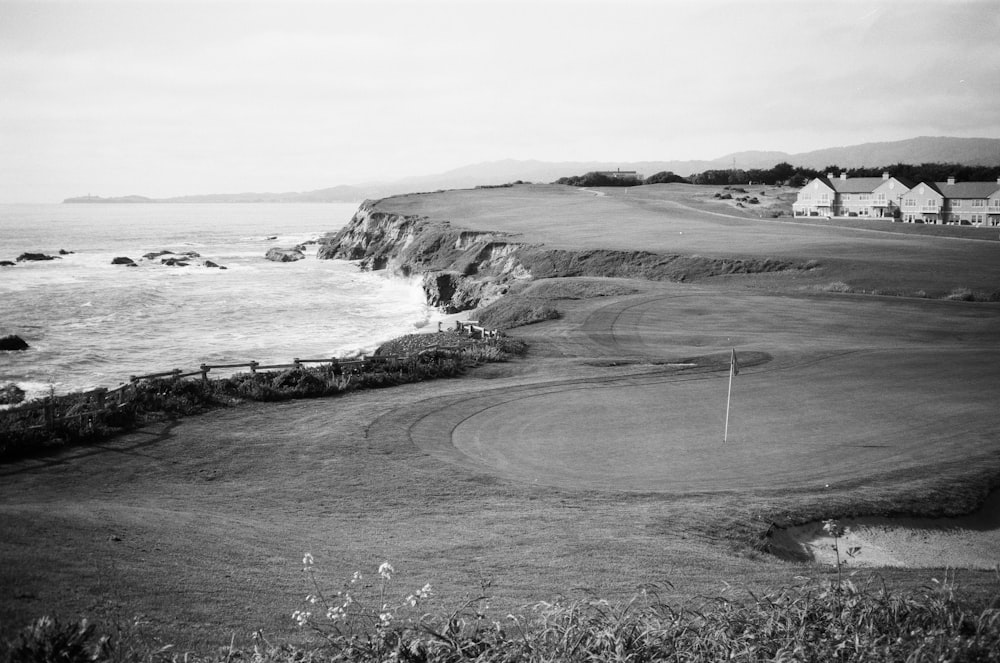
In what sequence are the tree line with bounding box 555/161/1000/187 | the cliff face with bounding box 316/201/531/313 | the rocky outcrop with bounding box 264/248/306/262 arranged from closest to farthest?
1. the cliff face with bounding box 316/201/531/313
2. the rocky outcrop with bounding box 264/248/306/262
3. the tree line with bounding box 555/161/1000/187

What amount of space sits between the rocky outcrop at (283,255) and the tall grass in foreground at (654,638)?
347 feet

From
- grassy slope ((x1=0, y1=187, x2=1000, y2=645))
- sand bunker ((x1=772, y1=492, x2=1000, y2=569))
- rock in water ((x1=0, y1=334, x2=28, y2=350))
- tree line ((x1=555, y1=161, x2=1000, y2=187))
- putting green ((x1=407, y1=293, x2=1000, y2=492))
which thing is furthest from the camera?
tree line ((x1=555, y1=161, x2=1000, y2=187))

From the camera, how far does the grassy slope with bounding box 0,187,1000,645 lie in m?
10.7

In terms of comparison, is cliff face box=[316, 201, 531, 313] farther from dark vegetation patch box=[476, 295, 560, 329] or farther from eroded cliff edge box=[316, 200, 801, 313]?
dark vegetation patch box=[476, 295, 560, 329]

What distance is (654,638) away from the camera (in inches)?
319

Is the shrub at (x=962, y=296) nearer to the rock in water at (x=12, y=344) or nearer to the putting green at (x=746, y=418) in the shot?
the putting green at (x=746, y=418)

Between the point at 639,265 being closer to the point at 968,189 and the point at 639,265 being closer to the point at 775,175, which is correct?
the point at 968,189

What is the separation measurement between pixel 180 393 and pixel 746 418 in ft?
57.0

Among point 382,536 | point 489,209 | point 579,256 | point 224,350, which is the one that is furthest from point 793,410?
point 489,209

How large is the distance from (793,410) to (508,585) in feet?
49.7

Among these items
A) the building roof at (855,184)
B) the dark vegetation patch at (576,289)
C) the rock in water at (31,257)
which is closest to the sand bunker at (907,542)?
the dark vegetation patch at (576,289)

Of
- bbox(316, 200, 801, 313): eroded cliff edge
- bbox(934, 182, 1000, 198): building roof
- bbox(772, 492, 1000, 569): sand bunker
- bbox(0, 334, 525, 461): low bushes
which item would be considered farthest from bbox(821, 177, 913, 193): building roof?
bbox(772, 492, 1000, 569): sand bunker

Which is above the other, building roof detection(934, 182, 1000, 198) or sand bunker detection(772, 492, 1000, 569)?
building roof detection(934, 182, 1000, 198)

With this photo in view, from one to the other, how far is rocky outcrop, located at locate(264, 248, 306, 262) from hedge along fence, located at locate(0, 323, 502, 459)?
3296 inches
